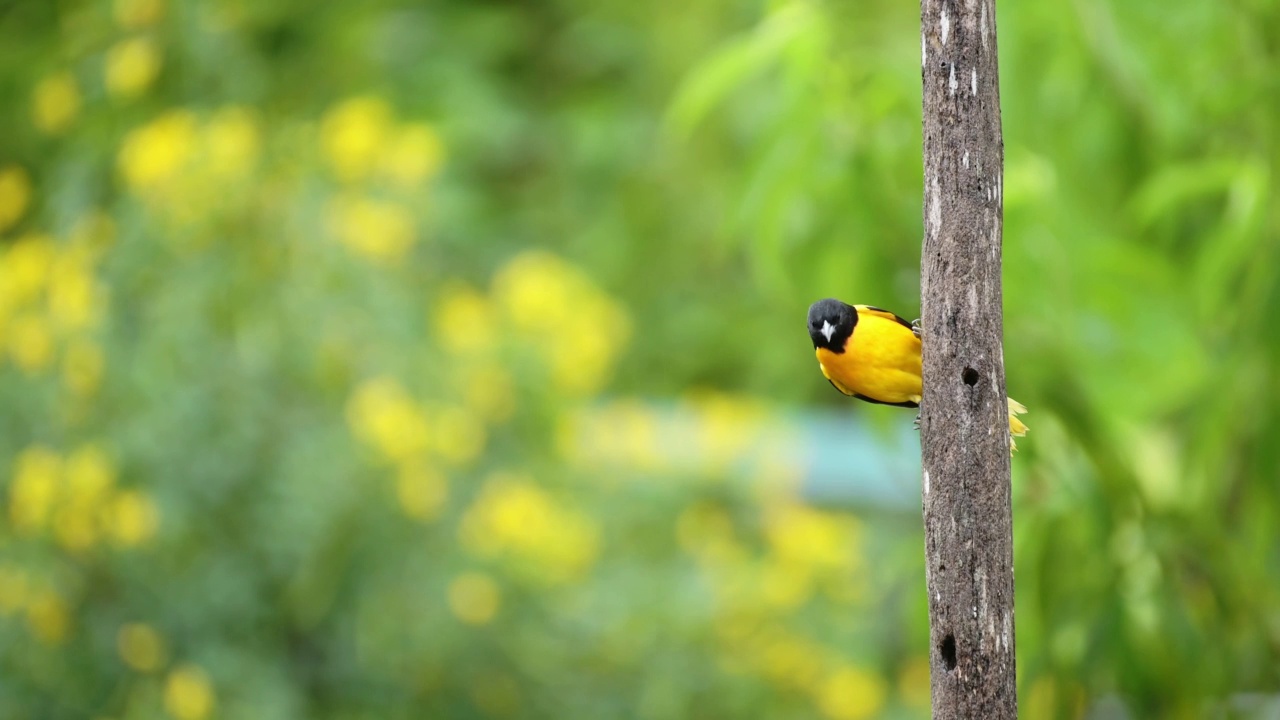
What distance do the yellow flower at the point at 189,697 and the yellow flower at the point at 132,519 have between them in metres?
0.28

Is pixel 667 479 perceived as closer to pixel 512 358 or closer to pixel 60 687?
pixel 512 358

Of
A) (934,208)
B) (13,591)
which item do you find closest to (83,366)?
(13,591)

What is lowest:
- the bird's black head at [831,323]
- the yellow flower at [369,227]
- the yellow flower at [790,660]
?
the yellow flower at [790,660]

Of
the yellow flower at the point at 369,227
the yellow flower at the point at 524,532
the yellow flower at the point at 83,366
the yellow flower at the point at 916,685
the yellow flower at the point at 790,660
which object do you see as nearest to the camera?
the yellow flower at the point at 83,366

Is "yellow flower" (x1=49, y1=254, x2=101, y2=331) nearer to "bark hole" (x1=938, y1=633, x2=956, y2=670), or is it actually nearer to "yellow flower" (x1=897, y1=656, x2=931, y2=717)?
"bark hole" (x1=938, y1=633, x2=956, y2=670)

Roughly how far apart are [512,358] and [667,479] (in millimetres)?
718

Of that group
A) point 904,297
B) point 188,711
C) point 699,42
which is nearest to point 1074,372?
point 904,297

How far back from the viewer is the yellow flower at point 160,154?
2.83m

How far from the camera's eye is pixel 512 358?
3.26m

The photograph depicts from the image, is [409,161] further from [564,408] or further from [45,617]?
[45,617]

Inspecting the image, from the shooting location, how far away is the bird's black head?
4.10 ft

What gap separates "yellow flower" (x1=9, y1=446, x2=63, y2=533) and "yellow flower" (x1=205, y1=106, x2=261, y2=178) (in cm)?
73

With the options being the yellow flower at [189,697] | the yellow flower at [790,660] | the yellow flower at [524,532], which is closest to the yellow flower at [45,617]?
the yellow flower at [189,697]

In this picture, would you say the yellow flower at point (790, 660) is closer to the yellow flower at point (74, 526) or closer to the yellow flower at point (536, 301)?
the yellow flower at point (536, 301)
